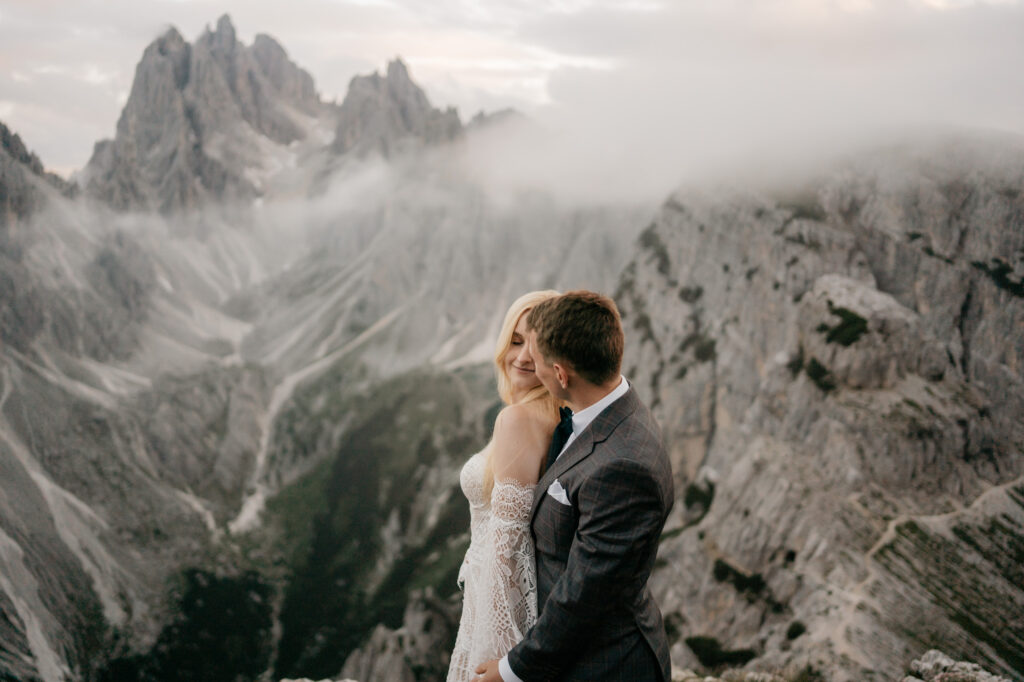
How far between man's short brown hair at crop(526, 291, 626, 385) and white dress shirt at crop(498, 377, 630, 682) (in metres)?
0.24

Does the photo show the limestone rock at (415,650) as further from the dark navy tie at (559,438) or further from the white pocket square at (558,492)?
the white pocket square at (558,492)

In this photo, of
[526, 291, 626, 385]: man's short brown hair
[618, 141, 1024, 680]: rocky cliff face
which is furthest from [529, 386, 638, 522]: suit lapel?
[618, 141, 1024, 680]: rocky cliff face

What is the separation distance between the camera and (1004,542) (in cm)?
4891

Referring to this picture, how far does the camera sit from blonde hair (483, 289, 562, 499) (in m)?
6.96

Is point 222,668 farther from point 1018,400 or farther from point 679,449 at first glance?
point 1018,400

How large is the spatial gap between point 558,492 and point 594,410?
85 cm

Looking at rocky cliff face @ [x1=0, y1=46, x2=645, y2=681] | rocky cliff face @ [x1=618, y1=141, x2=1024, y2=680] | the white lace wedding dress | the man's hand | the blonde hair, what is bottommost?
rocky cliff face @ [x1=0, y1=46, x2=645, y2=681]

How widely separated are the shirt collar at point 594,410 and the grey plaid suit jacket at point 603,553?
7 centimetres

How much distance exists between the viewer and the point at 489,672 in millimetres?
5977

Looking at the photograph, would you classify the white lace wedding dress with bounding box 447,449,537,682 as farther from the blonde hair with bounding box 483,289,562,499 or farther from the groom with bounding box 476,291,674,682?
the blonde hair with bounding box 483,289,562,499

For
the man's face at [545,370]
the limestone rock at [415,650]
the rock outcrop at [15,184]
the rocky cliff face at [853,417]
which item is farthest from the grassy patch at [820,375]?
the rock outcrop at [15,184]

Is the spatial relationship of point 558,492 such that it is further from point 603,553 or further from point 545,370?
point 545,370

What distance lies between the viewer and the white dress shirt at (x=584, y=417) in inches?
228

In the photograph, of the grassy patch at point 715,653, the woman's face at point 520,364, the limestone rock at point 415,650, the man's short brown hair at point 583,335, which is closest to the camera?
the man's short brown hair at point 583,335
